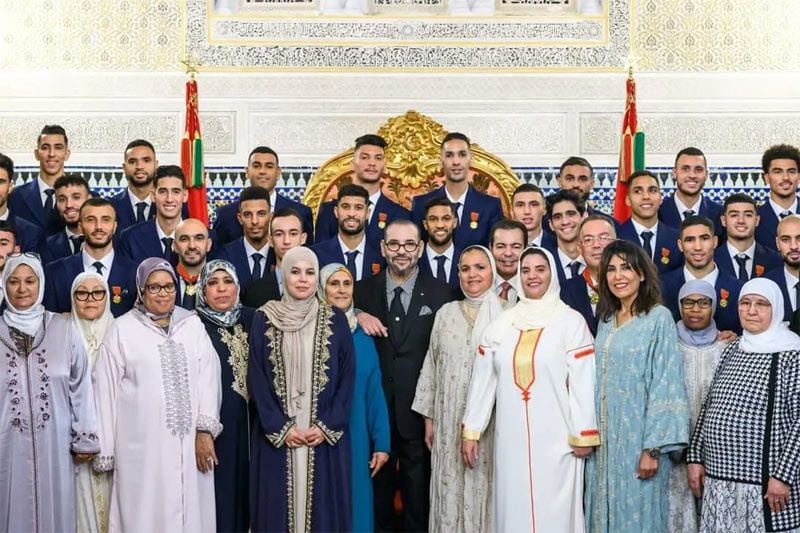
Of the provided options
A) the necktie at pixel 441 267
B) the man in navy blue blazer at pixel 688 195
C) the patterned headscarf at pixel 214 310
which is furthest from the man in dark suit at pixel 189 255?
the man in navy blue blazer at pixel 688 195

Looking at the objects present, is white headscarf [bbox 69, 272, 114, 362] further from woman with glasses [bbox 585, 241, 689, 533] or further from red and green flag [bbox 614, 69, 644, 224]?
red and green flag [bbox 614, 69, 644, 224]

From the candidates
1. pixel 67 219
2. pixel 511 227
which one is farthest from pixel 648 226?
pixel 67 219

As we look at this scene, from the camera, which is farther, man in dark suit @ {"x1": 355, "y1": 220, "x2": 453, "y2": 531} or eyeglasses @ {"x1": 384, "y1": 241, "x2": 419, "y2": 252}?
eyeglasses @ {"x1": 384, "y1": 241, "x2": 419, "y2": 252}

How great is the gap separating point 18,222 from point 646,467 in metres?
3.58

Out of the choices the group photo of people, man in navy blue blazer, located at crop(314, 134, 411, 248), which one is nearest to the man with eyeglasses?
the group photo of people

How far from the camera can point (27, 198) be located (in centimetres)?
748

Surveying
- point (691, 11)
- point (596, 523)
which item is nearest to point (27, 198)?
point (596, 523)

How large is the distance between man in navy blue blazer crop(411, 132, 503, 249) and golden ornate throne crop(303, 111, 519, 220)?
5.13 ft

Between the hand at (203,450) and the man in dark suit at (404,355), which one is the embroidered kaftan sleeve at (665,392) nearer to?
the man in dark suit at (404,355)

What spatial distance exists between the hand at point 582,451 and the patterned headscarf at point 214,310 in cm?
161

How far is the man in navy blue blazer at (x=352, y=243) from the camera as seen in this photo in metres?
6.80

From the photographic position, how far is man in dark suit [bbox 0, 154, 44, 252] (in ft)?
22.6

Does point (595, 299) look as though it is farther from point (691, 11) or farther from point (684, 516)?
point (691, 11)

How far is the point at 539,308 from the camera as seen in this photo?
18.9 feet
